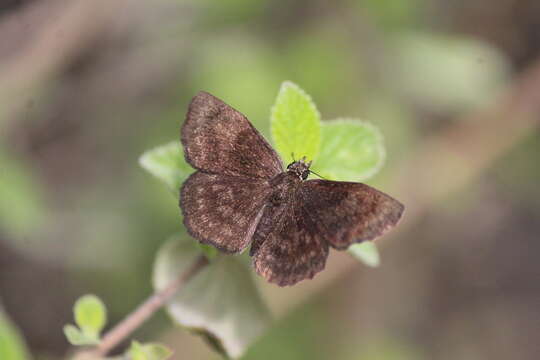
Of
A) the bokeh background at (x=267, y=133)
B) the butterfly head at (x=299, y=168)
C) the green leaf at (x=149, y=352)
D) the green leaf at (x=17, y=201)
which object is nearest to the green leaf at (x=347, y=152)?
the butterfly head at (x=299, y=168)

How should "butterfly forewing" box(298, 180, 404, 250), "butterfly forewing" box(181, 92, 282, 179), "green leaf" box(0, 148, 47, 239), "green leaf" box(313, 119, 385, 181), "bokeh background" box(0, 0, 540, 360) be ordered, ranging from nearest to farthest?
1. "butterfly forewing" box(298, 180, 404, 250)
2. "butterfly forewing" box(181, 92, 282, 179)
3. "green leaf" box(313, 119, 385, 181)
4. "green leaf" box(0, 148, 47, 239)
5. "bokeh background" box(0, 0, 540, 360)

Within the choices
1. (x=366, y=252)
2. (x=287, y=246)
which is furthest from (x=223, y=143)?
(x=366, y=252)

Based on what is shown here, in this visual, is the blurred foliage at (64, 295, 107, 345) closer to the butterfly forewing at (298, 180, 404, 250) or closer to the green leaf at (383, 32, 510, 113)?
the butterfly forewing at (298, 180, 404, 250)

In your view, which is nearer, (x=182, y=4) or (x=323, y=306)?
(x=323, y=306)

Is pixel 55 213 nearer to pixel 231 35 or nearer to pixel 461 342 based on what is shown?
pixel 231 35

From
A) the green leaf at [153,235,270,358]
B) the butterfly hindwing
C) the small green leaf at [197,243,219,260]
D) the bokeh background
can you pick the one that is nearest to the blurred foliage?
the green leaf at [153,235,270,358]

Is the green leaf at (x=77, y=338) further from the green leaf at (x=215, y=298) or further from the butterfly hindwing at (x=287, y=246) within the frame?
the butterfly hindwing at (x=287, y=246)

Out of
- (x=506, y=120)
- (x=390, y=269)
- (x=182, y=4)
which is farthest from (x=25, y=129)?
(x=506, y=120)
